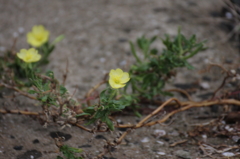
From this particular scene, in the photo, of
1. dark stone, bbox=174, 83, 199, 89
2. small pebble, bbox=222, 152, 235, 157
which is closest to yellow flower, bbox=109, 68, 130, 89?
small pebble, bbox=222, 152, 235, 157

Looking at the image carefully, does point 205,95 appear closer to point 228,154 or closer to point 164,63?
point 164,63

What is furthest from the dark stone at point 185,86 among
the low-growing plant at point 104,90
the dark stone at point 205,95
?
the low-growing plant at point 104,90

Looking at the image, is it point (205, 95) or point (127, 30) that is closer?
point (205, 95)

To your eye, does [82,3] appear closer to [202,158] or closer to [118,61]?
[118,61]

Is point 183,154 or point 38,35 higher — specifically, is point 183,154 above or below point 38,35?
below

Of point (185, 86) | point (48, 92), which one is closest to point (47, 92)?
point (48, 92)

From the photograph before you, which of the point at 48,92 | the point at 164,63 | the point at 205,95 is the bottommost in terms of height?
the point at 205,95

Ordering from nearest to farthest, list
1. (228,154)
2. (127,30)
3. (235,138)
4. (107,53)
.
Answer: (228,154) < (235,138) < (107,53) < (127,30)

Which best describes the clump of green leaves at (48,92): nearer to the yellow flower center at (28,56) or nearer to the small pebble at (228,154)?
the yellow flower center at (28,56)

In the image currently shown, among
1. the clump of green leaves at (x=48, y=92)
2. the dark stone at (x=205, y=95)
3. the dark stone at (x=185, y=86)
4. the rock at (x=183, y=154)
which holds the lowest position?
the rock at (x=183, y=154)
